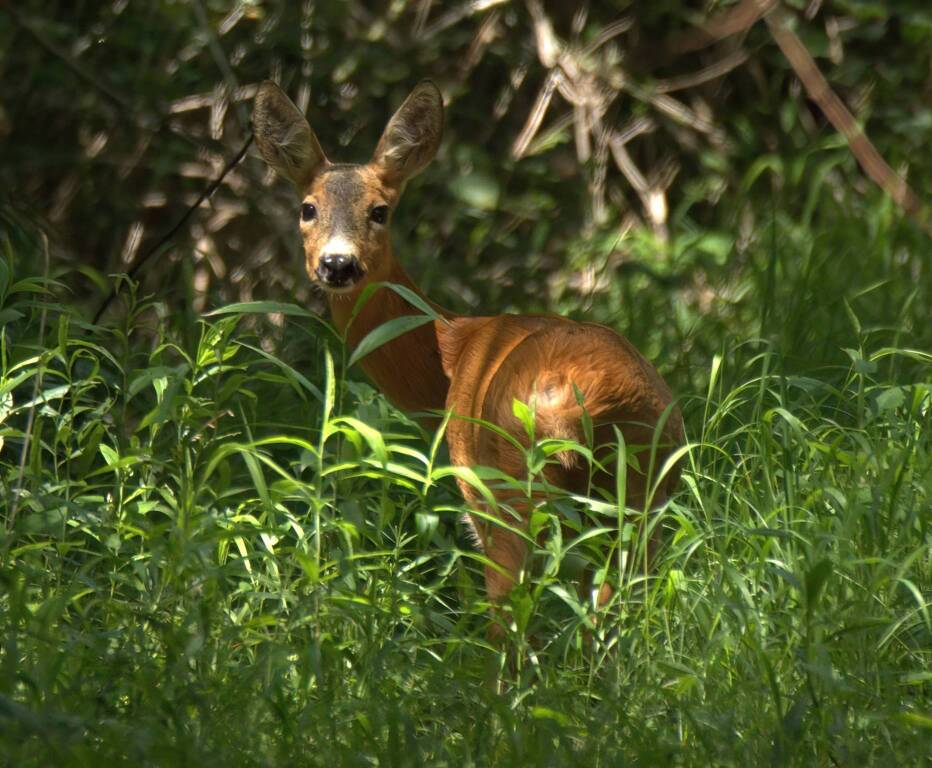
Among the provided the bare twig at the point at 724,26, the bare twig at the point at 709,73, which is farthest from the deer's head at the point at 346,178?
the bare twig at the point at 709,73

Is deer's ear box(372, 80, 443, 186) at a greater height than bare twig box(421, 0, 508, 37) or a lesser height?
greater

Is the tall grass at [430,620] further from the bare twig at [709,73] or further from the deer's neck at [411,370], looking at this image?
the bare twig at [709,73]

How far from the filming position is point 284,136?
4391 millimetres

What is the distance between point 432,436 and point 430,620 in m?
1.03

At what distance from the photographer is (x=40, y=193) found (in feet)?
21.5

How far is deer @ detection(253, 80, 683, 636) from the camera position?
3.26 meters

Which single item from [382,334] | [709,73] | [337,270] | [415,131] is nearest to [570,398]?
[382,334]

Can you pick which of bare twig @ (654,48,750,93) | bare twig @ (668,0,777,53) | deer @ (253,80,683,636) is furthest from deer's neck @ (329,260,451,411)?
bare twig @ (654,48,750,93)

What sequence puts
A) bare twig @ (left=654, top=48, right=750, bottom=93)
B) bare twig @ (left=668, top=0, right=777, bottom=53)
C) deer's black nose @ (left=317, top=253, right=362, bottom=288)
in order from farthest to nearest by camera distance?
bare twig @ (left=654, top=48, right=750, bottom=93) → bare twig @ (left=668, top=0, right=777, bottom=53) → deer's black nose @ (left=317, top=253, right=362, bottom=288)

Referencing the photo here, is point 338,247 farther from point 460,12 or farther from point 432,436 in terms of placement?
point 460,12

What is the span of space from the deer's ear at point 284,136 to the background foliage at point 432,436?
0.44 m

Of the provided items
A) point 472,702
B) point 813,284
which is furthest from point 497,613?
point 813,284

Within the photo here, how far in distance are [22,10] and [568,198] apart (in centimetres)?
226

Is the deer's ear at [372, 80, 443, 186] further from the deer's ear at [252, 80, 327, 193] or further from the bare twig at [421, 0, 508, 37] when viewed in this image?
the bare twig at [421, 0, 508, 37]
